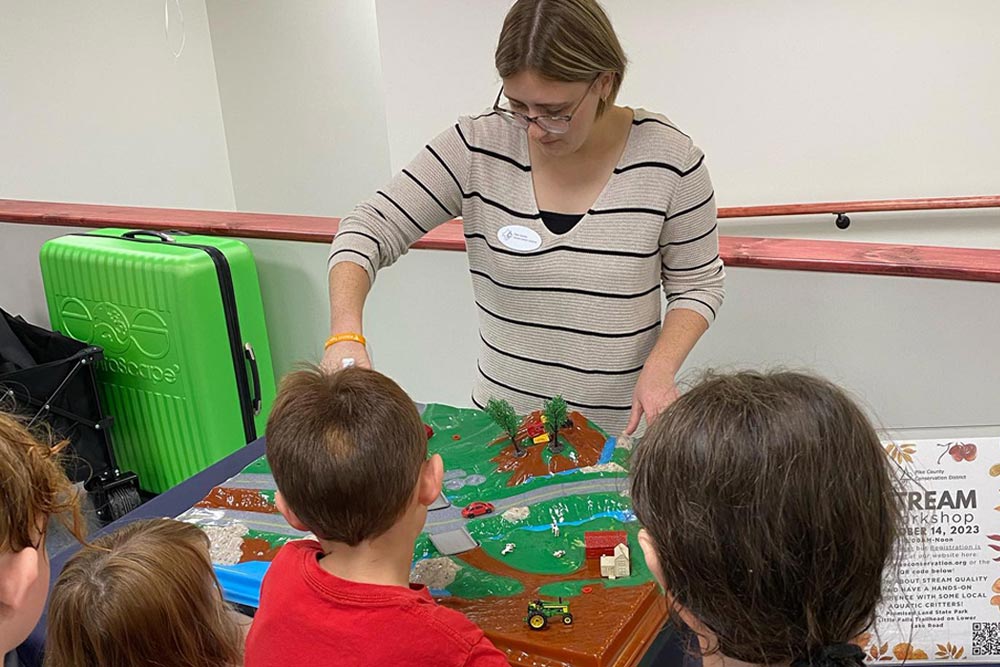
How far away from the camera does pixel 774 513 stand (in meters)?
0.78

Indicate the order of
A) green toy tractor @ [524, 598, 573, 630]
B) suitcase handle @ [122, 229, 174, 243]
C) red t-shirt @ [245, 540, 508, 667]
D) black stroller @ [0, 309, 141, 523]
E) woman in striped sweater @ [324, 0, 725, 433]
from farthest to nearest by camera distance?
suitcase handle @ [122, 229, 174, 243] < black stroller @ [0, 309, 141, 523] < woman in striped sweater @ [324, 0, 725, 433] < green toy tractor @ [524, 598, 573, 630] < red t-shirt @ [245, 540, 508, 667]

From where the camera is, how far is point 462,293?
8.24 ft

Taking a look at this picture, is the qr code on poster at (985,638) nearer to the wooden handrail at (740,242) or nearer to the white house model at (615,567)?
the white house model at (615,567)

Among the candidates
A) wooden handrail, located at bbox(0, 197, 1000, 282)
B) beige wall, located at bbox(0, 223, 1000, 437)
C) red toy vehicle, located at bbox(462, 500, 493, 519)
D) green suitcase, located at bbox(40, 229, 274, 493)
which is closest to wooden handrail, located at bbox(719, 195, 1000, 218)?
wooden handrail, located at bbox(0, 197, 1000, 282)

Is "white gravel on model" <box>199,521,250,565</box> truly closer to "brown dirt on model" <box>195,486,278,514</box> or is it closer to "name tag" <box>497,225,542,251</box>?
"brown dirt on model" <box>195,486,278,514</box>

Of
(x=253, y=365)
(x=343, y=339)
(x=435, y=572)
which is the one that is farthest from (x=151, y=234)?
Answer: (x=435, y=572)

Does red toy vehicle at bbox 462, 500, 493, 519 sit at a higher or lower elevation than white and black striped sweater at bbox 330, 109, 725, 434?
lower

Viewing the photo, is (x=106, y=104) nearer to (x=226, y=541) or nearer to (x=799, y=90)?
(x=799, y=90)

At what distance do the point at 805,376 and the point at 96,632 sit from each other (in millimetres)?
901

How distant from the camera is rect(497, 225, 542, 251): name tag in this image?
1.66m

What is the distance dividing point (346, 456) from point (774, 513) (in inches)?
20.5

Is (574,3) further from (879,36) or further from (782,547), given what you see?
(879,36)

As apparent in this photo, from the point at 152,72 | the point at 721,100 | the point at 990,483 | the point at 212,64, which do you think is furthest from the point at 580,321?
the point at 212,64

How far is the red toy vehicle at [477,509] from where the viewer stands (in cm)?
140
